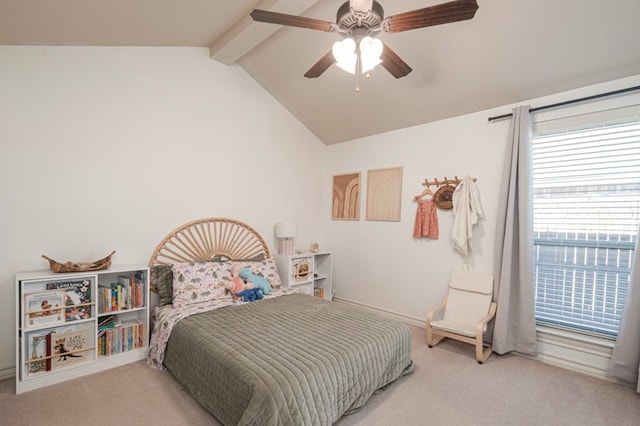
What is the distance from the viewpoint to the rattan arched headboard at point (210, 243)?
3.21m

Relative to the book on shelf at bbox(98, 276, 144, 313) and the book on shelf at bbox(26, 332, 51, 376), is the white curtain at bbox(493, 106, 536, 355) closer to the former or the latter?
the book on shelf at bbox(98, 276, 144, 313)

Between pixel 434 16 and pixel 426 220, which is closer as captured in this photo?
pixel 434 16

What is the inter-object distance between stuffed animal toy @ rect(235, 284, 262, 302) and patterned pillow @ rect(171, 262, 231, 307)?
0.68ft

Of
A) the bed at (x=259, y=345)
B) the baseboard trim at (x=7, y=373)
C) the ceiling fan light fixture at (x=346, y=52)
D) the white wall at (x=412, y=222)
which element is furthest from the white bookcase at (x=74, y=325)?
the white wall at (x=412, y=222)

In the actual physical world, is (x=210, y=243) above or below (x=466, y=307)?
above

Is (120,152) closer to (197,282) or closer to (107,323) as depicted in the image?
(197,282)

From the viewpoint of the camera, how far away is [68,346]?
2.34 meters

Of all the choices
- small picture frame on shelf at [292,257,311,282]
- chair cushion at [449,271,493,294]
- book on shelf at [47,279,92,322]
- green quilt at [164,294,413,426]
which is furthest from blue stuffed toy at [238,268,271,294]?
chair cushion at [449,271,493,294]

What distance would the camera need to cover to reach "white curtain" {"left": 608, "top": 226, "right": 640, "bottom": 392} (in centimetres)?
228

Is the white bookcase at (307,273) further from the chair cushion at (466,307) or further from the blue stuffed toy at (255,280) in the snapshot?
the chair cushion at (466,307)

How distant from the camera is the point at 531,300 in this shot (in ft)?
9.14

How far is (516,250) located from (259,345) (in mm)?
2509

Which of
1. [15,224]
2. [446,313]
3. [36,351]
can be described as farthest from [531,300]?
[15,224]

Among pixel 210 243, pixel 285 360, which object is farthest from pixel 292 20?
pixel 210 243
